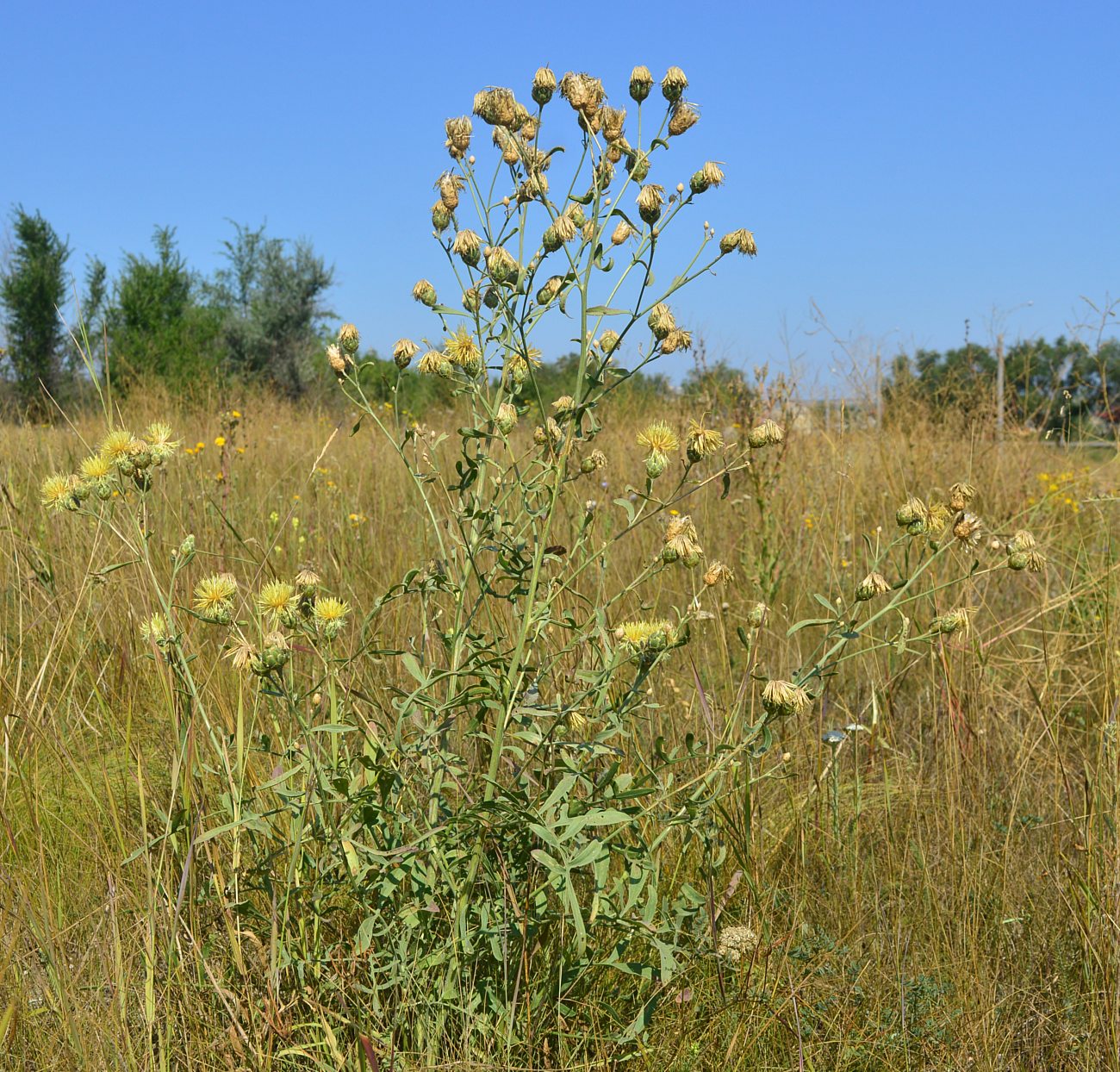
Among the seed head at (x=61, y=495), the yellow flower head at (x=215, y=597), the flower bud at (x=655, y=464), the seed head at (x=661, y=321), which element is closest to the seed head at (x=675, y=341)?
the seed head at (x=661, y=321)

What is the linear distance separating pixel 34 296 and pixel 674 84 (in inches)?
1087

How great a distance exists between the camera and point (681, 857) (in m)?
1.46

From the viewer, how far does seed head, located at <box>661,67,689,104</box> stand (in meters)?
1.47

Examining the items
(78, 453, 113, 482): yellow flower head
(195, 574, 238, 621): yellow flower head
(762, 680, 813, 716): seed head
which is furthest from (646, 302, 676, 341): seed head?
(78, 453, 113, 482): yellow flower head

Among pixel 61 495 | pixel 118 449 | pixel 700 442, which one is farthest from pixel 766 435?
pixel 61 495

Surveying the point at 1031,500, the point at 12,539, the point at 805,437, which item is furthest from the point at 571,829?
the point at 805,437

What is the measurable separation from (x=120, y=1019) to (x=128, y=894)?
295 millimetres

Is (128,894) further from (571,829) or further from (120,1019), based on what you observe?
(571,829)

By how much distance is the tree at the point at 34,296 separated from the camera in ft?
78.1

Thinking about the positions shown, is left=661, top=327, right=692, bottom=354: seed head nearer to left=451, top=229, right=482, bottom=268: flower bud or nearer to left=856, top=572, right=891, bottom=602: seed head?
left=451, top=229, right=482, bottom=268: flower bud

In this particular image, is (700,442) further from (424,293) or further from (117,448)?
(117,448)

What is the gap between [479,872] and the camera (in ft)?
4.62

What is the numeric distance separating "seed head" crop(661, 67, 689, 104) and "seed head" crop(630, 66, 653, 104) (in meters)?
0.02

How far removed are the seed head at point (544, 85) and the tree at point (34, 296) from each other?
24705mm
